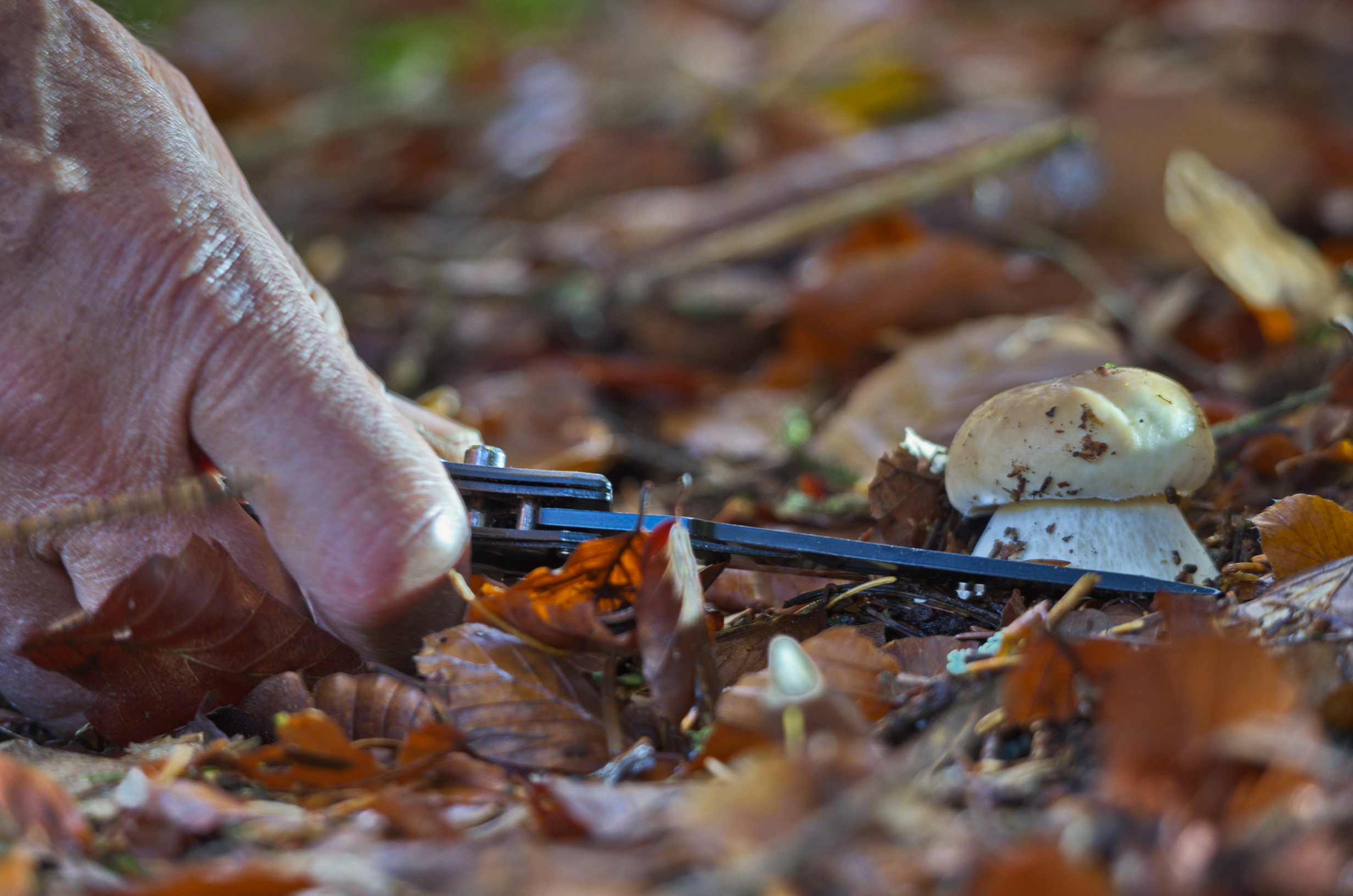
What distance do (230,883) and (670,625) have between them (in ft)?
1.57

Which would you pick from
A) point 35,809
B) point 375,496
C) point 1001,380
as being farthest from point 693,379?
point 35,809

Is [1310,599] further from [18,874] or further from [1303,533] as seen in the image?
[18,874]

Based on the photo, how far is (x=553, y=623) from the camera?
3.59 feet

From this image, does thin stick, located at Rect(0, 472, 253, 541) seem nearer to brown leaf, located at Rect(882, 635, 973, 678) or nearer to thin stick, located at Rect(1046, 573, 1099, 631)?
brown leaf, located at Rect(882, 635, 973, 678)

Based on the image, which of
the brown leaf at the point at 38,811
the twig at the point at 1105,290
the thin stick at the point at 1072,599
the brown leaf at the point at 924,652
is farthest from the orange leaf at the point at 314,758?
the twig at the point at 1105,290

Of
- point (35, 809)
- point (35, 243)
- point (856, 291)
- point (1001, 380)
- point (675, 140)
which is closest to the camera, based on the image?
point (35, 809)

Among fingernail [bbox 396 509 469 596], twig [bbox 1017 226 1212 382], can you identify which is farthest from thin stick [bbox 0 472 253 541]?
twig [bbox 1017 226 1212 382]

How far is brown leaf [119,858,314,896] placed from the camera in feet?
2.31

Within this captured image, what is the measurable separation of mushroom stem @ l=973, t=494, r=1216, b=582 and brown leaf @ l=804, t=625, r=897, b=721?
1.22ft

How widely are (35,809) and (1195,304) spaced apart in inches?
132

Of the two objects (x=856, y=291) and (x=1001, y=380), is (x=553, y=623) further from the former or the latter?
(x=856, y=291)

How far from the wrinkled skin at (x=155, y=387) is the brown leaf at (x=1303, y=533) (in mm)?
950

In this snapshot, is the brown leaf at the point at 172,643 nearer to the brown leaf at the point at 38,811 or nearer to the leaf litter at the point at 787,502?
the leaf litter at the point at 787,502

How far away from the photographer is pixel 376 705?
111cm
